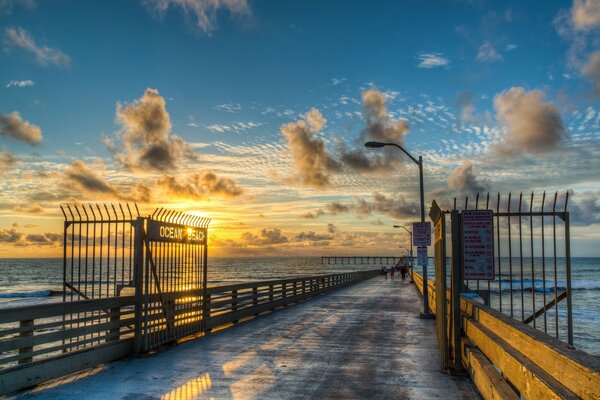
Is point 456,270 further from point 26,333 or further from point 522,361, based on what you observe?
point 26,333

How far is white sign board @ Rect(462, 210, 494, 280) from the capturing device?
8.59m

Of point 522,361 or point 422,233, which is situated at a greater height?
point 422,233

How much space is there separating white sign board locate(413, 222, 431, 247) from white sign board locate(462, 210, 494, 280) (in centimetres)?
1467

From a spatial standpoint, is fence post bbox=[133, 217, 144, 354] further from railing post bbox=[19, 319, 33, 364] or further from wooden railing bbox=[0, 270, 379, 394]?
railing post bbox=[19, 319, 33, 364]

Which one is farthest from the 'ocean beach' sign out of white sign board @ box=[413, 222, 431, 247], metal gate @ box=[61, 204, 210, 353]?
white sign board @ box=[413, 222, 431, 247]

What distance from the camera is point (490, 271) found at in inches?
335

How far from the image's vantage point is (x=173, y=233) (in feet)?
40.7

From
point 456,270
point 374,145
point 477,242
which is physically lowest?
point 456,270

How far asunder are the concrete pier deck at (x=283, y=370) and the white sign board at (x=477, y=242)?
1.81 meters

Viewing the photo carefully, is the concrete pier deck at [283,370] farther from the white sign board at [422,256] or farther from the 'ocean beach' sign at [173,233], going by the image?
the white sign board at [422,256]

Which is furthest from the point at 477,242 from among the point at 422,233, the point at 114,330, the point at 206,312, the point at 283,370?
the point at 422,233

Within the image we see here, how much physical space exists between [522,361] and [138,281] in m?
8.02

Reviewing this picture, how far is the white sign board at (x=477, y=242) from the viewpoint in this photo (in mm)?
8586

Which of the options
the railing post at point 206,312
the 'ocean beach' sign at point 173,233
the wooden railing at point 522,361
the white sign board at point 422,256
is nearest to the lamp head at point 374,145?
the white sign board at point 422,256
